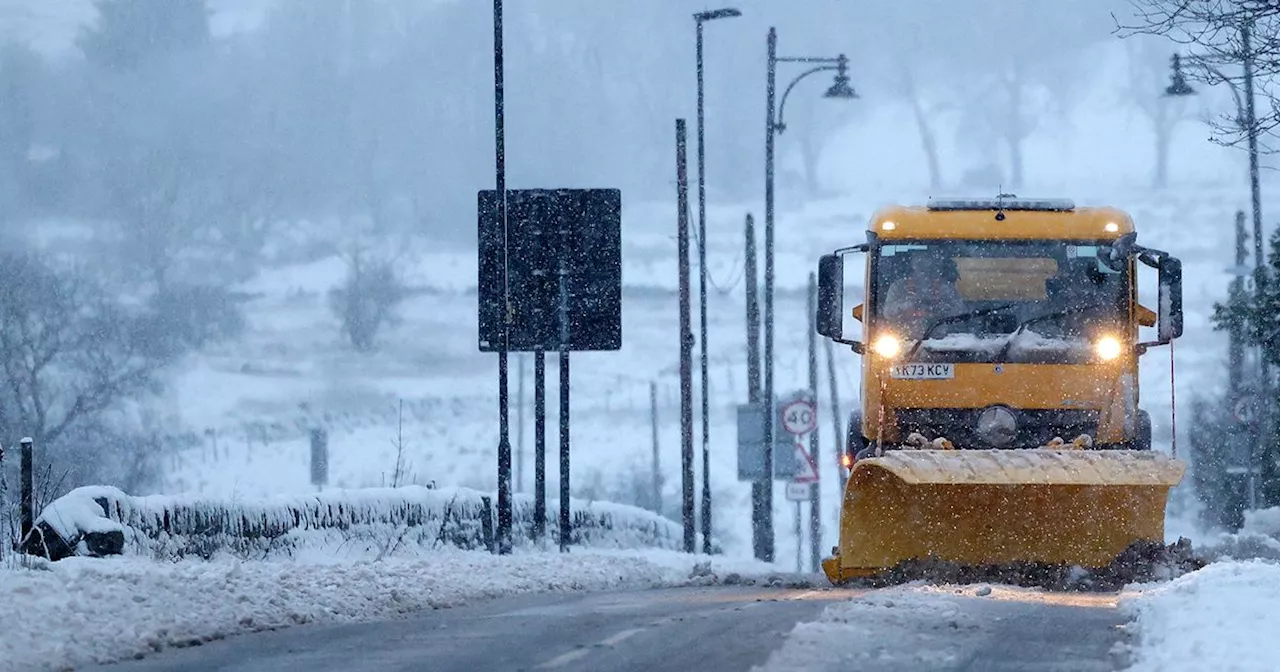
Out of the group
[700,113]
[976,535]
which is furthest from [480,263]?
[700,113]

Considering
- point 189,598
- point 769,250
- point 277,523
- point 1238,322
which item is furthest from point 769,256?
point 189,598

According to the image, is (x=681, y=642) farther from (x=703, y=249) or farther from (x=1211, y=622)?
(x=703, y=249)

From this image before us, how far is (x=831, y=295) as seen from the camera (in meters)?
15.7

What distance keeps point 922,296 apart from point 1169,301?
2061mm

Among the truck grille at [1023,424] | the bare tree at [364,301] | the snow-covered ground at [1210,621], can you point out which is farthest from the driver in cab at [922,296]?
the bare tree at [364,301]

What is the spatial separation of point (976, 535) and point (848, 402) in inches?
1892

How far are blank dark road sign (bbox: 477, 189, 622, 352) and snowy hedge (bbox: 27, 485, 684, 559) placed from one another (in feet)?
8.12

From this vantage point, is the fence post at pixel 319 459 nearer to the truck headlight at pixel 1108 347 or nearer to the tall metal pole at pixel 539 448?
the tall metal pole at pixel 539 448

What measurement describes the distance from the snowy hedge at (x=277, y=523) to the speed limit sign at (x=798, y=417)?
9197mm

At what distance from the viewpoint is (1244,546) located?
29234 millimetres

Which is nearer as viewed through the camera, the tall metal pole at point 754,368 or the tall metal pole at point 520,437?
the tall metal pole at point 754,368

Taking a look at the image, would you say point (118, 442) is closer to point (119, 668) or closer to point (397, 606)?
point (397, 606)

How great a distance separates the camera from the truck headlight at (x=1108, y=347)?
15.6 m

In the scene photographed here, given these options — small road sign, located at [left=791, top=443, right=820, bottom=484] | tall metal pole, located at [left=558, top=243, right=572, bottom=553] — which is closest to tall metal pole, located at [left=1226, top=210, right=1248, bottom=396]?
small road sign, located at [left=791, top=443, right=820, bottom=484]
